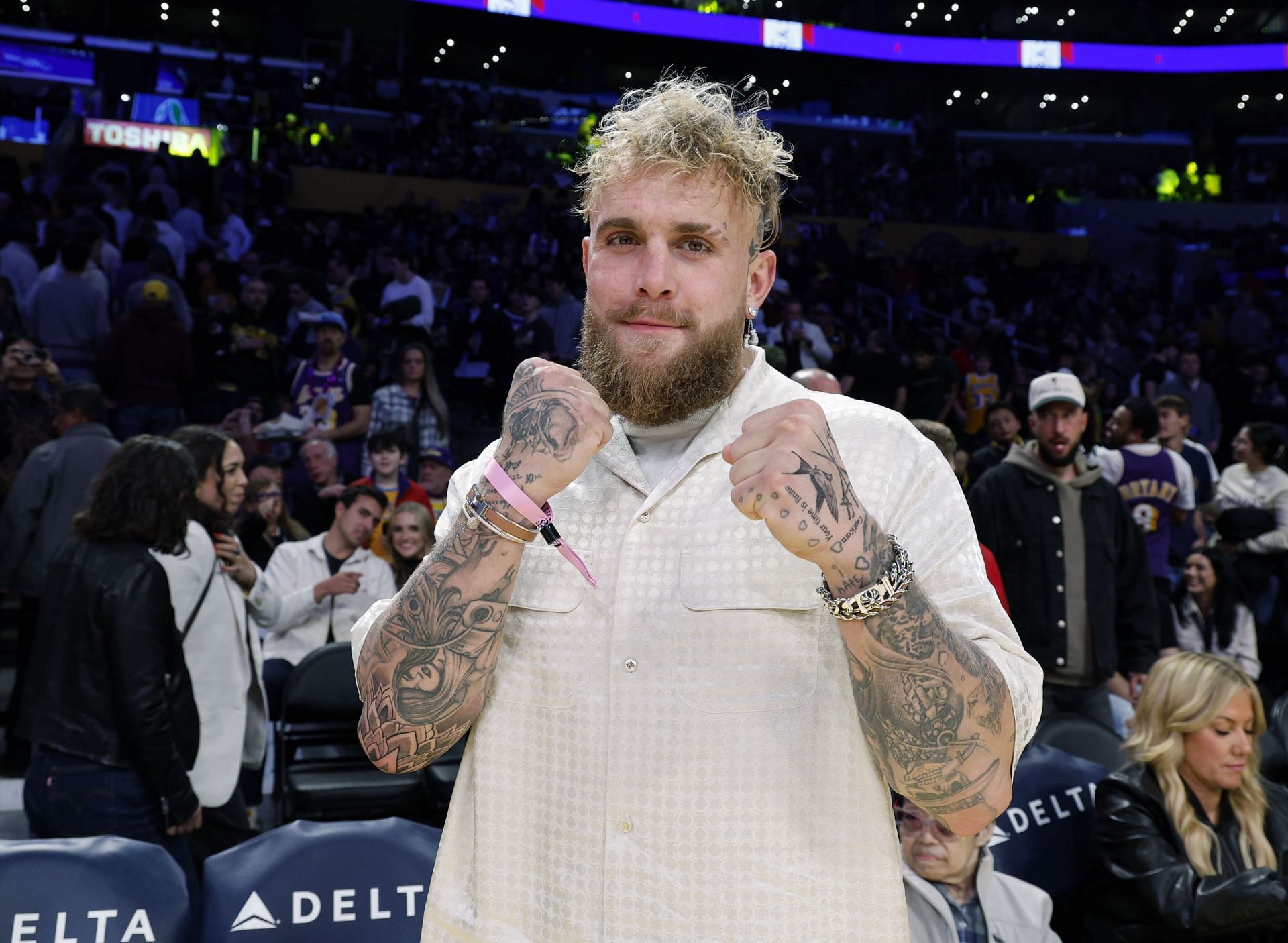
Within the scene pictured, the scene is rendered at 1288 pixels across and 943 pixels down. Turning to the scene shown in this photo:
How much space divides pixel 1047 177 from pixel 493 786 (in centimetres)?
2546

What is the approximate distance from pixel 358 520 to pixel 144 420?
2511 millimetres

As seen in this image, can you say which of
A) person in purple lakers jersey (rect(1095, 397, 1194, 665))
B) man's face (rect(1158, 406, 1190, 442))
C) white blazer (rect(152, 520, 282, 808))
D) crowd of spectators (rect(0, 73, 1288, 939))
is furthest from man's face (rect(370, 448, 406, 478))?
man's face (rect(1158, 406, 1190, 442))

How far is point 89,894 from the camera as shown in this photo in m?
2.68

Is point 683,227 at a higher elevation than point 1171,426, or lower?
higher

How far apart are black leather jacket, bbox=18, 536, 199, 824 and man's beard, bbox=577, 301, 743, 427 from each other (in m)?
2.38

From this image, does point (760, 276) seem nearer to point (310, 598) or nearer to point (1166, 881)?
point (1166, 881)

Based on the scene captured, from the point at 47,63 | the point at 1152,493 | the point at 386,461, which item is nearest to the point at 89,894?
the point at 386,461

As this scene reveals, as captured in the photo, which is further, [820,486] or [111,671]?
[111,671]

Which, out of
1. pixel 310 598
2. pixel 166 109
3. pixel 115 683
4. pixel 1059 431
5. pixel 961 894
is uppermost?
pixel 166 109

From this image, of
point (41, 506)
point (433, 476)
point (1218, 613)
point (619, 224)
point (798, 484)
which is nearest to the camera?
point (798, 484)

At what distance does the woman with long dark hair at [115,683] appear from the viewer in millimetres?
3439

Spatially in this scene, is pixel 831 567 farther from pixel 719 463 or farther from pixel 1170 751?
pixel 1170 751

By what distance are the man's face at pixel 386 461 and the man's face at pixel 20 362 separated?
182 cm

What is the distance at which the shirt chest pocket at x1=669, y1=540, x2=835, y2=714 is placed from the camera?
4.46ft
